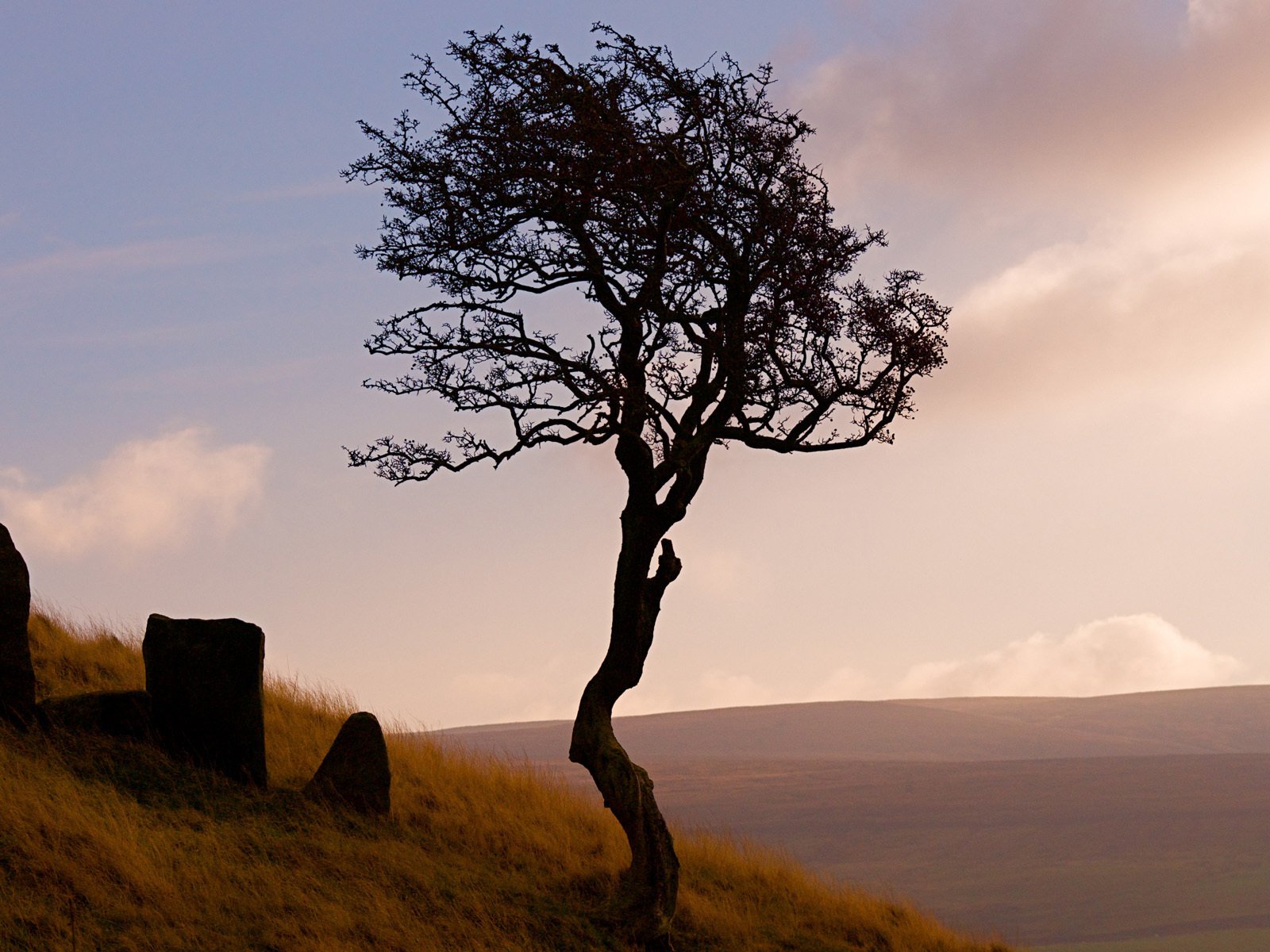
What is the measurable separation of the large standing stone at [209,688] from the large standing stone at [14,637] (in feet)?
4.94

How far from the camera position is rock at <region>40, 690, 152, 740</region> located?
53.2ft

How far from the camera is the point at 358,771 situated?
1612cm

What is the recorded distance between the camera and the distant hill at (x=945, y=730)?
4911 inches

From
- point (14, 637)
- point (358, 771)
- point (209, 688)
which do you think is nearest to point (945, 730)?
point (358, 771)

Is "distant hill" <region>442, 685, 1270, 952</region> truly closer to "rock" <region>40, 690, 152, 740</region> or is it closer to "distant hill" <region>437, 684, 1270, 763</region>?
"distant hill" <region>437, 684, 1270, 763</region>

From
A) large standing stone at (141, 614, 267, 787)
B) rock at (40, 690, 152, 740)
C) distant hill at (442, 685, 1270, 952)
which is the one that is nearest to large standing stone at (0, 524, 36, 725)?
rock at (40, 690, 152, 740)

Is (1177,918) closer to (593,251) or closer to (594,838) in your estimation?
(594,838)

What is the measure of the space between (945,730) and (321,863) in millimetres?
134189

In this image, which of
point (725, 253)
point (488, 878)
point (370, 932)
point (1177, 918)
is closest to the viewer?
point (370, 932)

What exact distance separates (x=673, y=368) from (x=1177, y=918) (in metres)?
39.6

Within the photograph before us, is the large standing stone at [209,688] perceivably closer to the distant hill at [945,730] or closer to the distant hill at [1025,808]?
the distant hill at [1025,808]

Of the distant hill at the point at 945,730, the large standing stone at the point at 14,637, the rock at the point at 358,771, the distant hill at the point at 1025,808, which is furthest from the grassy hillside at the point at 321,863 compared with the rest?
the distant hill at the point at 945,730

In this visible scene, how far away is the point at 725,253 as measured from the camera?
16.3 metres

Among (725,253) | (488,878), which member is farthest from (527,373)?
(488,878)
